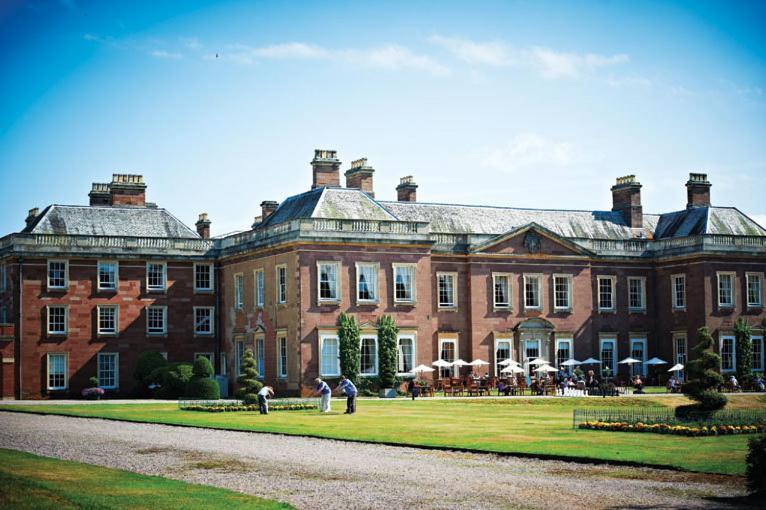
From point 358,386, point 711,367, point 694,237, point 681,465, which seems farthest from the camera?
point 694,237

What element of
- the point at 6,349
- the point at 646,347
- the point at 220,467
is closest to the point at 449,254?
the point at 646,347

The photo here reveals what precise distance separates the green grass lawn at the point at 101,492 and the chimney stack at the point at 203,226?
1790 inches

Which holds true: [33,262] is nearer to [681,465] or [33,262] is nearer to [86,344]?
[86,344]

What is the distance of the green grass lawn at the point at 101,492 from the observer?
629 inches

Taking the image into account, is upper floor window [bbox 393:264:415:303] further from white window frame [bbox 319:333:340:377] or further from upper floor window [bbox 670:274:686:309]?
upper floor window [bbox 670:274:686:309]

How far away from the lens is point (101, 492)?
1712 centimetres

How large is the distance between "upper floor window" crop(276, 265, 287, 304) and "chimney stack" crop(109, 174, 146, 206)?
487 inches

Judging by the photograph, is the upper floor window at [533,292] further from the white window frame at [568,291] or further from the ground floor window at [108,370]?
the ground floor window at [108,370]

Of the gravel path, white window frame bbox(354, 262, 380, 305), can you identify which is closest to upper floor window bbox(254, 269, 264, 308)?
white window frame bbox(354, 262, 380, 305)

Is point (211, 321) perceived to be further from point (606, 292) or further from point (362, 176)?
point (606, 292)

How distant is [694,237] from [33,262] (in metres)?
33.3

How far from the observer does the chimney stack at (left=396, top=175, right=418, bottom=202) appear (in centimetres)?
6031

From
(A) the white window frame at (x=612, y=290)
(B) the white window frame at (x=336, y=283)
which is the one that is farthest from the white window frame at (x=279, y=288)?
(A) the white window frame at (x=612, y=290)

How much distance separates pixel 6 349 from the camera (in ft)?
174
